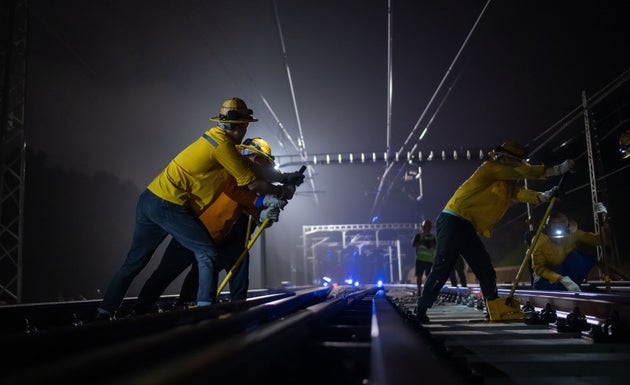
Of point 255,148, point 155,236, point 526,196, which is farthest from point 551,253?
point 155,236

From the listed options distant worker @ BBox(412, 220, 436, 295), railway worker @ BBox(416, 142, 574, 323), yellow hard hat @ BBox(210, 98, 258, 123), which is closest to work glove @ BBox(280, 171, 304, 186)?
yellow hard hat @ BBox(210, 98, 258, 123)

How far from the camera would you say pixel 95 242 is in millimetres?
14766

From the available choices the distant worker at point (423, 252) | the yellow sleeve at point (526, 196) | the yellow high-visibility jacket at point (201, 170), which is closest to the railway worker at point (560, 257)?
the yellow sleeve at point (526, 196)

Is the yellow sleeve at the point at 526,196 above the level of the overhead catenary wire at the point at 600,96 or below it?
below

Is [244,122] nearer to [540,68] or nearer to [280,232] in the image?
[540,68]

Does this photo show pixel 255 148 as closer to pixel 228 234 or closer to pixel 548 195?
pixel 228 234

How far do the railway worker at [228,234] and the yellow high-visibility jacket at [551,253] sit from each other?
158 inches

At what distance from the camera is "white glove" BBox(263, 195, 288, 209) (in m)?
4.67

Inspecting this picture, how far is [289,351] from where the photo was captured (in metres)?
1.50

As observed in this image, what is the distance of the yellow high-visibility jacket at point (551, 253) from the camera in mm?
6172

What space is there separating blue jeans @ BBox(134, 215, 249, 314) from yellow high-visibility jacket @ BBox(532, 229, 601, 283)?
14.1 ft

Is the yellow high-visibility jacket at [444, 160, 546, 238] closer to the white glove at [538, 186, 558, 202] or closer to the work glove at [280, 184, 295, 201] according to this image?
the white glove at [538, 186, 558, 202]

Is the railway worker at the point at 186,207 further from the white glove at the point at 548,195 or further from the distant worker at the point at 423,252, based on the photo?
the distant worker at the point at 423,252

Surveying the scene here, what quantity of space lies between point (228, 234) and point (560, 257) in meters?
5.00
